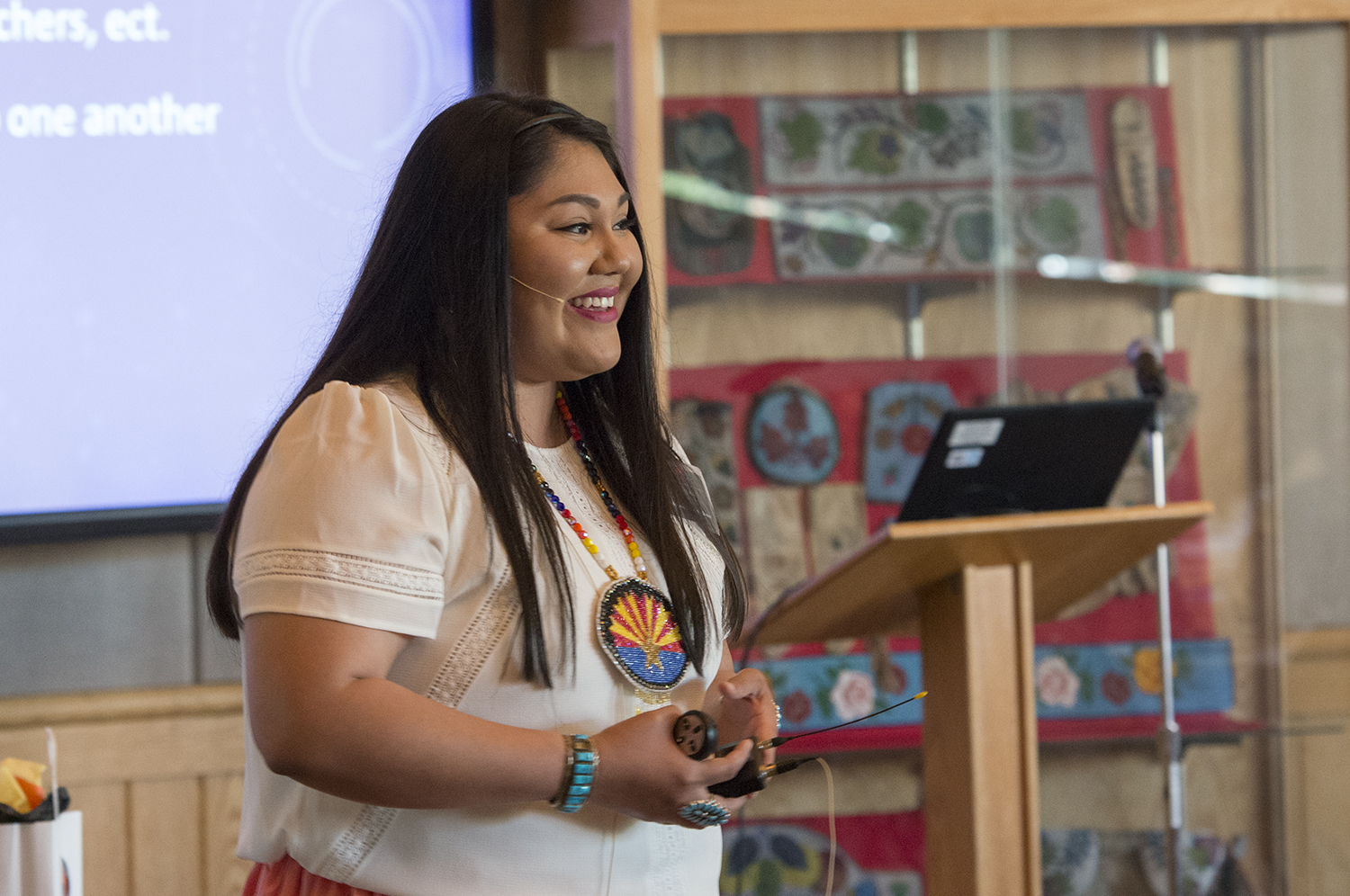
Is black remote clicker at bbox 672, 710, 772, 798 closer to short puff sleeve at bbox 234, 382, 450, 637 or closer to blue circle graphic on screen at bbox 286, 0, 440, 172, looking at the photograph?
short puff sleeve at bbox 234, 382, 450, 637

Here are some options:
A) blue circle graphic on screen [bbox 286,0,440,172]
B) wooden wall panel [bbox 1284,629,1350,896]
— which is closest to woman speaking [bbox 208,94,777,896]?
blue circle graphic on screen [bbox 286,0,440,172]

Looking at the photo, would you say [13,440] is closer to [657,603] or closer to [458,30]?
[458,30]

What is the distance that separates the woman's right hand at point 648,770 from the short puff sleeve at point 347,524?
195 mm

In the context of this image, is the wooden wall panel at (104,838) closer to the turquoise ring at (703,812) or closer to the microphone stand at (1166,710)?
the turquoise ring at (703,812)

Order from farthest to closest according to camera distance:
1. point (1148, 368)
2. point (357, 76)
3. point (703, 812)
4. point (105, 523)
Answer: point (357, 76) → point (105, 523) → point (1148, 368) → point (703, 812)

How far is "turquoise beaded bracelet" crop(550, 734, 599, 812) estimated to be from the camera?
1.12 m

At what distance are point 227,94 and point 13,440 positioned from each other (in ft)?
2.84

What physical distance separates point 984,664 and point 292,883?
1.20 meters

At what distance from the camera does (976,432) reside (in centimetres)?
195

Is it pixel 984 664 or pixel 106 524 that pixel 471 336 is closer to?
pixel 984 664

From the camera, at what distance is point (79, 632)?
2.74m

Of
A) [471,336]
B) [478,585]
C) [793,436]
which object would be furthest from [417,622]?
[793,436]

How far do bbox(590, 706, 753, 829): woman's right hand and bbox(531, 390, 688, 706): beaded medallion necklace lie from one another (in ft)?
0.33

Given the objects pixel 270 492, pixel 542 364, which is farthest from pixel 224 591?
pixel 542 364
